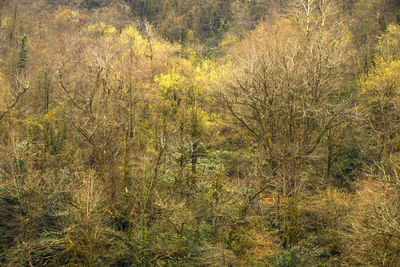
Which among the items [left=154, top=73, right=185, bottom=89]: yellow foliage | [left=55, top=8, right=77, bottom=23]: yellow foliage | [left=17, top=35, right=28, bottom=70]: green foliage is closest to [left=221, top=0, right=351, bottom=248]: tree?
[left=154, top=73, right=185, bottom=89]: yellow foliage

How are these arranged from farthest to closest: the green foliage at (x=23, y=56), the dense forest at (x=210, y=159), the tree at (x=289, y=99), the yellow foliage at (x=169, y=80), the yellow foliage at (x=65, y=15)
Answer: the yellow foliage at (x=65, y=15)
the green foliage at (x=23, y=56)
the yellow foliage at (x=169, y=80)
the tree at (x=289, y=99)
the dense forest at (x=210, y=159)

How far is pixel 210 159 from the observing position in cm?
2198

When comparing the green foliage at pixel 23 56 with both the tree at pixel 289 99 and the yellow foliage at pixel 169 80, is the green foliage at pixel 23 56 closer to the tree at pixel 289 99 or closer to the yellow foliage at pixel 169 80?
the yellow foliage at pixel 169 80

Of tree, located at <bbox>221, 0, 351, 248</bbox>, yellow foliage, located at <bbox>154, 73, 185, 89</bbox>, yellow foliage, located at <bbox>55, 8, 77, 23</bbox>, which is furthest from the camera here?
yellow foliage, located at <bbox>55, 8, 77, 23</bbox>

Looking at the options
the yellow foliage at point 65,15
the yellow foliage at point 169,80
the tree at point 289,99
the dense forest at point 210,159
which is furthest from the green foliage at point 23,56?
the tree at point 289,99

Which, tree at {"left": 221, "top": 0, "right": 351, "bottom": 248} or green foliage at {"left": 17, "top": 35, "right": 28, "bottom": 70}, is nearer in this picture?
tree at {"left": 221, "top": 0, "right": 351, "bottom": 248}

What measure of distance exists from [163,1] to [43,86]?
33.2m

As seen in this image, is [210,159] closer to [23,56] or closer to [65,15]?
[23,56]

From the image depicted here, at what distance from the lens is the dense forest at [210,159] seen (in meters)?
12.9

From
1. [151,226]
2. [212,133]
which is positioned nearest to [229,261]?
[151,226]

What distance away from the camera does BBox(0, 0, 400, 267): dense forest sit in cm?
1295

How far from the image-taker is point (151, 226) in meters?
14.6

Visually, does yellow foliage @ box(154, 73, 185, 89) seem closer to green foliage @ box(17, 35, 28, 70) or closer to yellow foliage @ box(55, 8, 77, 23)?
green foliage @ box(17, 35, 28, 70)

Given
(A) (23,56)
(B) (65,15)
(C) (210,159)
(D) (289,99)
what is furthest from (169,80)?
(B) (65,15)
